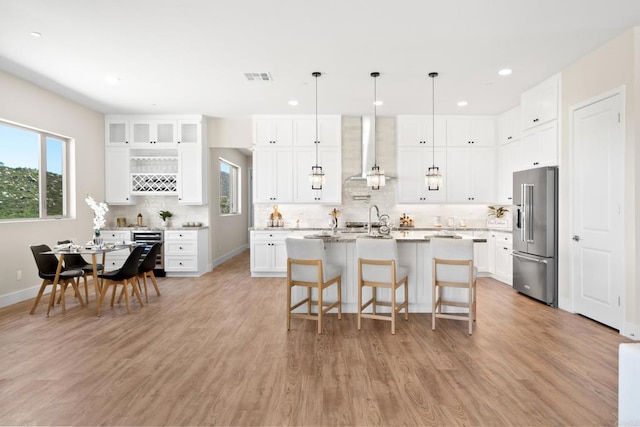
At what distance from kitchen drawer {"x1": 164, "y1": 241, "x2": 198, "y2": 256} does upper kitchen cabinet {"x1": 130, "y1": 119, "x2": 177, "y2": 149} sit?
1845 mm

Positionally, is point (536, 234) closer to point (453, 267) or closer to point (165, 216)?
point (453, 267)

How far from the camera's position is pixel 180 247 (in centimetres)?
662

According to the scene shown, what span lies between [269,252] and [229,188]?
3.68 metres

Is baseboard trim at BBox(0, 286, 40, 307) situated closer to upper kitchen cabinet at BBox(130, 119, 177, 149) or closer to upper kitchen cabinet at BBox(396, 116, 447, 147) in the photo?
upper kitchen cabinet at BBox(130, 119, 177, 149)

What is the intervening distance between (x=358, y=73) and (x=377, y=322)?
3.12 meters

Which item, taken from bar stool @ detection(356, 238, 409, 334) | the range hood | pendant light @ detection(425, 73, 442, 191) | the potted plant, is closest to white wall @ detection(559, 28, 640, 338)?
pendant light @ detection(425, 73, 442, 191)

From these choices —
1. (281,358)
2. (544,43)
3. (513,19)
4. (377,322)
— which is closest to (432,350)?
(377,322)

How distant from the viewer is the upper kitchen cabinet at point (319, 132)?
6.80m

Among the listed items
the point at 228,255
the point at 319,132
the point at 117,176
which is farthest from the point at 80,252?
the point at 228,255

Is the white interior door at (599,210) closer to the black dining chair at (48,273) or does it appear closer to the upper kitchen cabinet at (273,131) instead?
the upper kitchen cabinet at (273,131)

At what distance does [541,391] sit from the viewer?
251 centimetres

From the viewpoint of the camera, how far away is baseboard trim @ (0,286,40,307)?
4.71 m

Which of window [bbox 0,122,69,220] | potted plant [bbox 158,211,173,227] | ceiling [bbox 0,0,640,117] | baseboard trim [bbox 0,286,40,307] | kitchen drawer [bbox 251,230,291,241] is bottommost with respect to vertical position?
baseboard trim [bbox 0,286,40,307]

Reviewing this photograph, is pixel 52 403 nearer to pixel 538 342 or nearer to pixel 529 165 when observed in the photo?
pixel 538 342
